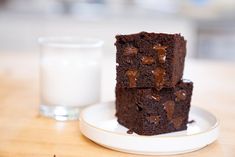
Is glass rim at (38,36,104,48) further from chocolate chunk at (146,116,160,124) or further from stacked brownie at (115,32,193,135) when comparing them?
chocolate chunk at (146,116,160,124)

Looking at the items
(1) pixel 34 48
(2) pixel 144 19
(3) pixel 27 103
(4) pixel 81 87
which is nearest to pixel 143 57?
(4) pixel 81 87

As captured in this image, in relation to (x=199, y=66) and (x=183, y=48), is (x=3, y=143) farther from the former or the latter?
(x=199, y=66)

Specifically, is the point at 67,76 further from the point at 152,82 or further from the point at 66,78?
the point at 152,82

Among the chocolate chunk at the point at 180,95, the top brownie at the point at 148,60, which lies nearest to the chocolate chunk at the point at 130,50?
the top brownie at the point at 148,60

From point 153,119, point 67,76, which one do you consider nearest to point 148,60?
point 153,119

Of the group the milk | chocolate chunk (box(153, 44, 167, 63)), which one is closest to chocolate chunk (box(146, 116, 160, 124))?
chocolate chunk (box(153, 44, 167, 63))

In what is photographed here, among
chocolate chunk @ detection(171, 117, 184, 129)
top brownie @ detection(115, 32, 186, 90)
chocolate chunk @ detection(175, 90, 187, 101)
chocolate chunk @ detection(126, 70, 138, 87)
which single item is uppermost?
top brownie @ detection(115, 32, 186, 90)

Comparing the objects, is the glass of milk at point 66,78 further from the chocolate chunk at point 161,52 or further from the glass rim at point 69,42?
the chocolate chunk at point 161,52
